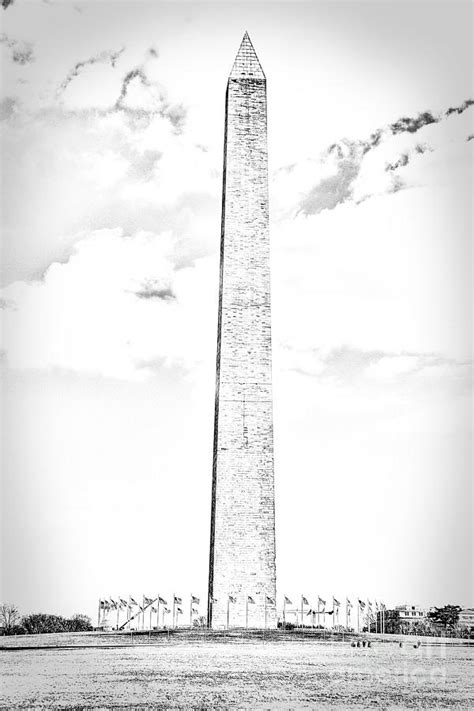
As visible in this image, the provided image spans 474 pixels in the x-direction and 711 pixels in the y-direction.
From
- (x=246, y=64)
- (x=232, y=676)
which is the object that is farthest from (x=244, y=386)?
(x=232, y=676)

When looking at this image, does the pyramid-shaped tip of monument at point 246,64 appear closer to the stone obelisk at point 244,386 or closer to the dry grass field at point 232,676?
the stone obelisk at point 244,386

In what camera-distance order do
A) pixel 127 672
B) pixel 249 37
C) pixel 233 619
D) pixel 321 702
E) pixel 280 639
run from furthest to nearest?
pixel 249 37
pixel 233 619
pixel 280 639
pixel 127 672
pixel 321 702

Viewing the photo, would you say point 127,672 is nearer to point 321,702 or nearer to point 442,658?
point 321,702

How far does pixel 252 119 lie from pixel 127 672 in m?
18.4

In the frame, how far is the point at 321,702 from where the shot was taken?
12.9m

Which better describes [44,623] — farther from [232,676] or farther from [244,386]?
[232,676]

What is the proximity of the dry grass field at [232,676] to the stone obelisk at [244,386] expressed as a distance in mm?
4608

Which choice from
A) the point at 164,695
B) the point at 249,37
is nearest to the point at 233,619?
the point at 164,695

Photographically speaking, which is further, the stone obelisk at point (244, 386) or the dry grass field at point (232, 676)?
the stone obelisk at point (244, 386)

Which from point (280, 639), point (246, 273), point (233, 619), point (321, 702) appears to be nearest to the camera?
point (321, 702)

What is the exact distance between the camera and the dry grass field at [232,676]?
13.0m

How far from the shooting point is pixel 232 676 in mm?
14820

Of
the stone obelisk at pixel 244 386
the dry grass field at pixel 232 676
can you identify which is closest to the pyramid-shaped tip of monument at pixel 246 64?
the stone obelisk at pixel 244 386

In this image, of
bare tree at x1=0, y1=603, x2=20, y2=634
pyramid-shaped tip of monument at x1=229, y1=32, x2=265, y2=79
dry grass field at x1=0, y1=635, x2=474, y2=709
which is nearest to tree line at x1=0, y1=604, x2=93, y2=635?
bare tree at x1=0, y1=603, x2=20, y2=634
